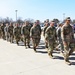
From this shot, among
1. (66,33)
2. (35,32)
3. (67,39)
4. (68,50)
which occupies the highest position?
(35,32)

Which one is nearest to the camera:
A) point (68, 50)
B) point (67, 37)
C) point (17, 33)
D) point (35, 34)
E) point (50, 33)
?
point (68, 50)

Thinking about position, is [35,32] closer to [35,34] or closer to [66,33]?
[35,34]

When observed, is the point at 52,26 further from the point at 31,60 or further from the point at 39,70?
the point at 39,70

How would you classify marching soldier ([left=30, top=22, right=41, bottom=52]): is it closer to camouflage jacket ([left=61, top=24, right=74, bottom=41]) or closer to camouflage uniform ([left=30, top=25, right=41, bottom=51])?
camouflage uniform ([left=30, top=25, right=41, bottom=51])

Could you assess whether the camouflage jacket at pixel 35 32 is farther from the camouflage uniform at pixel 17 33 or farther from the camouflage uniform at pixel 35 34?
the camouflage uniform at pixel 17 33

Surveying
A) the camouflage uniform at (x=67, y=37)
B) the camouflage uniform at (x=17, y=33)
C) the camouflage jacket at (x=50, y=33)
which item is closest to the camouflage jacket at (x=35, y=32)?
the camouflage jacket at (x=50, y=33)

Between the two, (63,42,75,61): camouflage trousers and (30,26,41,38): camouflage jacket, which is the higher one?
(30,26,41,38): camouflage jacket

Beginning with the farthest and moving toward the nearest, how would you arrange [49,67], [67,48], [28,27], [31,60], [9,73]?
[28,27], [31,60], [67,48], [49,67], [9,73]

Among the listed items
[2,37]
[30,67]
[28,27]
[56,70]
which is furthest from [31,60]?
[2,37]

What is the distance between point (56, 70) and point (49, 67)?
549 mm

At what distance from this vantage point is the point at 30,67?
8.76 metres

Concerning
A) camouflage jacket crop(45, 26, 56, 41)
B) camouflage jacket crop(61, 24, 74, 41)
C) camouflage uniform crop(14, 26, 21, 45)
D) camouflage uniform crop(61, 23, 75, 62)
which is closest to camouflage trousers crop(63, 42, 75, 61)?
camouflage uniform crop(61, 23, 75, 62)

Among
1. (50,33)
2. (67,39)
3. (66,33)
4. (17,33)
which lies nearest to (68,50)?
(67,39)

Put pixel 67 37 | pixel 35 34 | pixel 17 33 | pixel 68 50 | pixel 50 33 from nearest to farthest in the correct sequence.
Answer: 1. pixel 68 50
2. pixel 67 37
3. pixel 50 33
4. pixel 35 34
5. pixel 17 33
